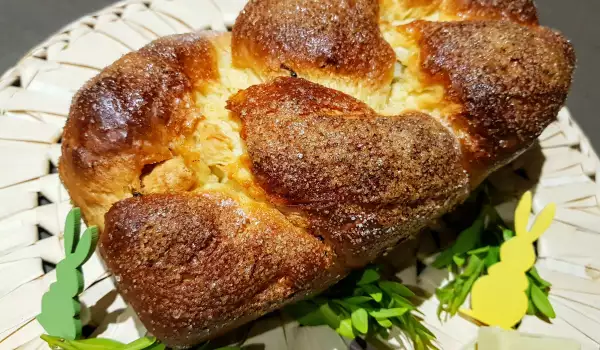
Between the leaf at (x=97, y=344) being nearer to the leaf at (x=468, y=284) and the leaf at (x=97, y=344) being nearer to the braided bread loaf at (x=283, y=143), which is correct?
the braided bread loaf at (x=283, y=143)

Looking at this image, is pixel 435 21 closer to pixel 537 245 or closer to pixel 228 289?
pixel 537 245

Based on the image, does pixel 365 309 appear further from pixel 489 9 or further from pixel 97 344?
pixel 489 9

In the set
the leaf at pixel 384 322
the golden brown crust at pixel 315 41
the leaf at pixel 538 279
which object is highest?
the golden brown crust at pixel 315 41

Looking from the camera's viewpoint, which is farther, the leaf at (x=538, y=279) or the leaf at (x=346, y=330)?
the leaf at (x=538, y=279)

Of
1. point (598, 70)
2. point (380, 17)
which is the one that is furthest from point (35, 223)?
point (598, 70)

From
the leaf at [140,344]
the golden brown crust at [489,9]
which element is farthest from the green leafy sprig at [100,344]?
the golden brown crust at [489,9]

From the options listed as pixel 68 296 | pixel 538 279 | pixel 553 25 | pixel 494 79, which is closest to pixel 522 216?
pixel 538 279
